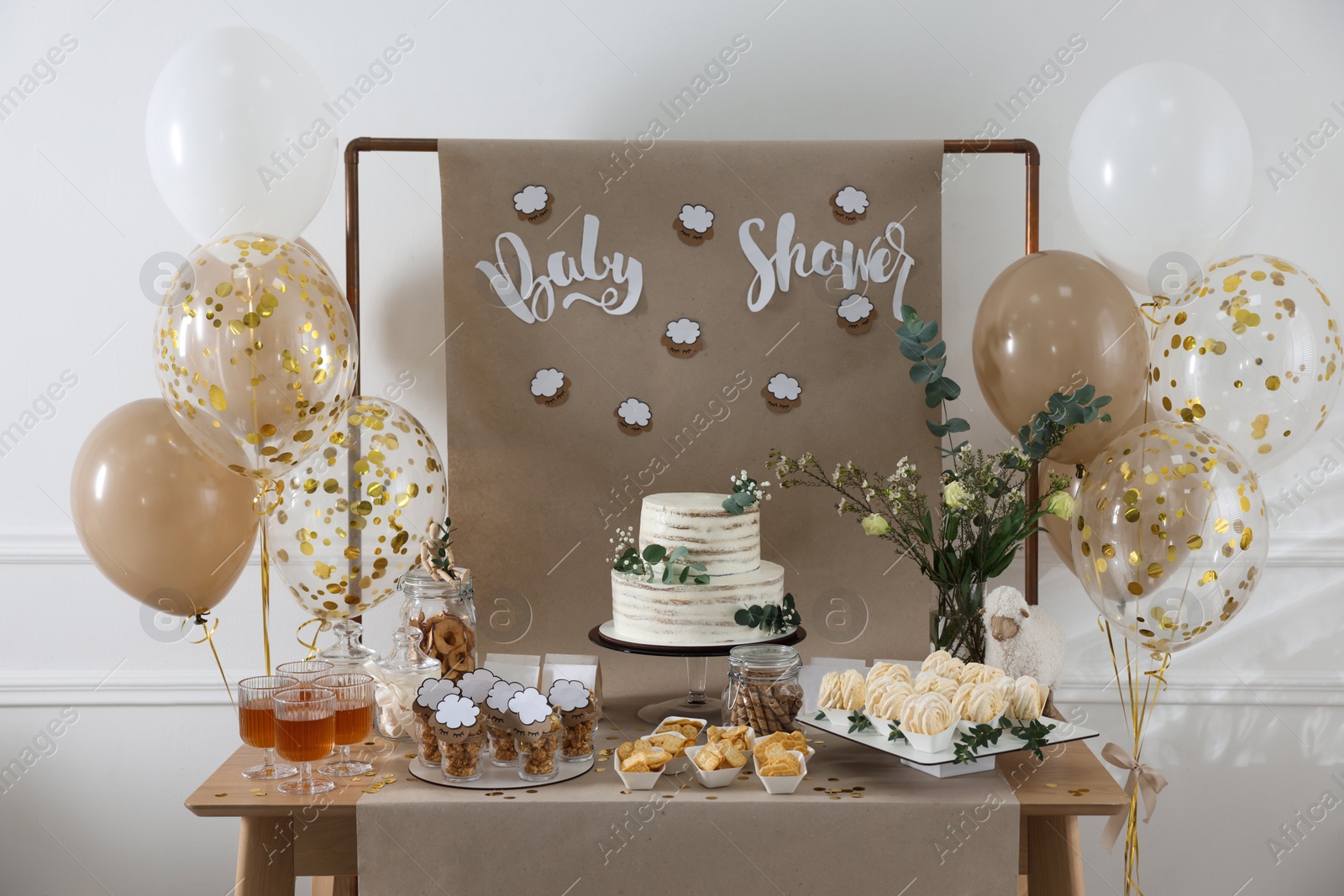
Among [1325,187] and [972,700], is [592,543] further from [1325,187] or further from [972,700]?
[1325,187]

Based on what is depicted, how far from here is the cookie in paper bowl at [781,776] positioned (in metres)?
1.66

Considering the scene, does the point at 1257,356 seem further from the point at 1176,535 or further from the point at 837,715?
the point at 837,715

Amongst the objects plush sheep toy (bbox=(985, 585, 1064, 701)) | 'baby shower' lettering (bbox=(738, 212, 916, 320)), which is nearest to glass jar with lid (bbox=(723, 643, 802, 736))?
plush sheep toy (bbox=(985, 585, 1064, 701))

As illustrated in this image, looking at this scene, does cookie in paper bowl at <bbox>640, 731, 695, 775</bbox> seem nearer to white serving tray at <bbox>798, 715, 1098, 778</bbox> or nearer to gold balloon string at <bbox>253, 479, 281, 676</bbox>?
white serving tray at <bbox>798, 715, 1098, 778</bbox>

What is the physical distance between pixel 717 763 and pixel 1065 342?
1.06 m

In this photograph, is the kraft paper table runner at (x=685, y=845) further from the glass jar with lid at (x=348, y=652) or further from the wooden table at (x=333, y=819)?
the glass jar with lid at (x=348, y=652)

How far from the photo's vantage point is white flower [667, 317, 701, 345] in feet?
7.79

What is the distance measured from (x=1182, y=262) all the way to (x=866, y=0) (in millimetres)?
1052

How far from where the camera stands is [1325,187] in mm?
2486

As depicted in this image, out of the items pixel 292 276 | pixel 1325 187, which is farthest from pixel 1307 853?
pixel 292 276

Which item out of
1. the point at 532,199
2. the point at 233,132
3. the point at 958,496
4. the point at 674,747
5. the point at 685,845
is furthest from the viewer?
the point at 532,199

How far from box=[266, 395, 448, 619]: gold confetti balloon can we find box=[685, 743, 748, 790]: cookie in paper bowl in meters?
0.73

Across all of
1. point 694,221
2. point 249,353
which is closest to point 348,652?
point 249,353

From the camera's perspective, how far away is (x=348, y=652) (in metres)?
2.02
